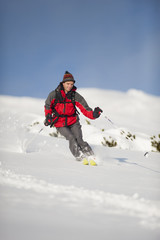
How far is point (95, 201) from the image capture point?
68.1 inches

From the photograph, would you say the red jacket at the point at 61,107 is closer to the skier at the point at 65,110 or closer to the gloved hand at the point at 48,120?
the skier at the point at 65,110

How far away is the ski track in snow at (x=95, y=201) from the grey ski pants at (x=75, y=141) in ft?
7.03

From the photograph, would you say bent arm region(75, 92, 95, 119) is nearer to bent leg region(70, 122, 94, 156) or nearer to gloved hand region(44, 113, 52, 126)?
bent leg region(70, 122, 94, 156)

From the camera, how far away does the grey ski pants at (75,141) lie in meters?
4.32

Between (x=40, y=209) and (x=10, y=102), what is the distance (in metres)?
28.8

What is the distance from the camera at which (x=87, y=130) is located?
1290 centimetres

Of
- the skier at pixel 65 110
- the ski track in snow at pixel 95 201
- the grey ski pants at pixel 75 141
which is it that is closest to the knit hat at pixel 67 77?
the skier at pixel 65 110

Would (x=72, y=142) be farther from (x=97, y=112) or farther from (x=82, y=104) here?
(x=82, y=104)

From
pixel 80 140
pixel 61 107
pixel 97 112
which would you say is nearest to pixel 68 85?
pixel 61 107

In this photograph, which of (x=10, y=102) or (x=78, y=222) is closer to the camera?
(x=78, y=222)

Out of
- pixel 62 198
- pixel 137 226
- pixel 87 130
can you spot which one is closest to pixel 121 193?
pixel 62 198

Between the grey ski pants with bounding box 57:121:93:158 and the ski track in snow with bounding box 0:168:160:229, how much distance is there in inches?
84.3

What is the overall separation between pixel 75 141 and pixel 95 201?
2.70m

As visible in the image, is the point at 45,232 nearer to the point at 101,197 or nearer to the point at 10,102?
the point at 101,197
